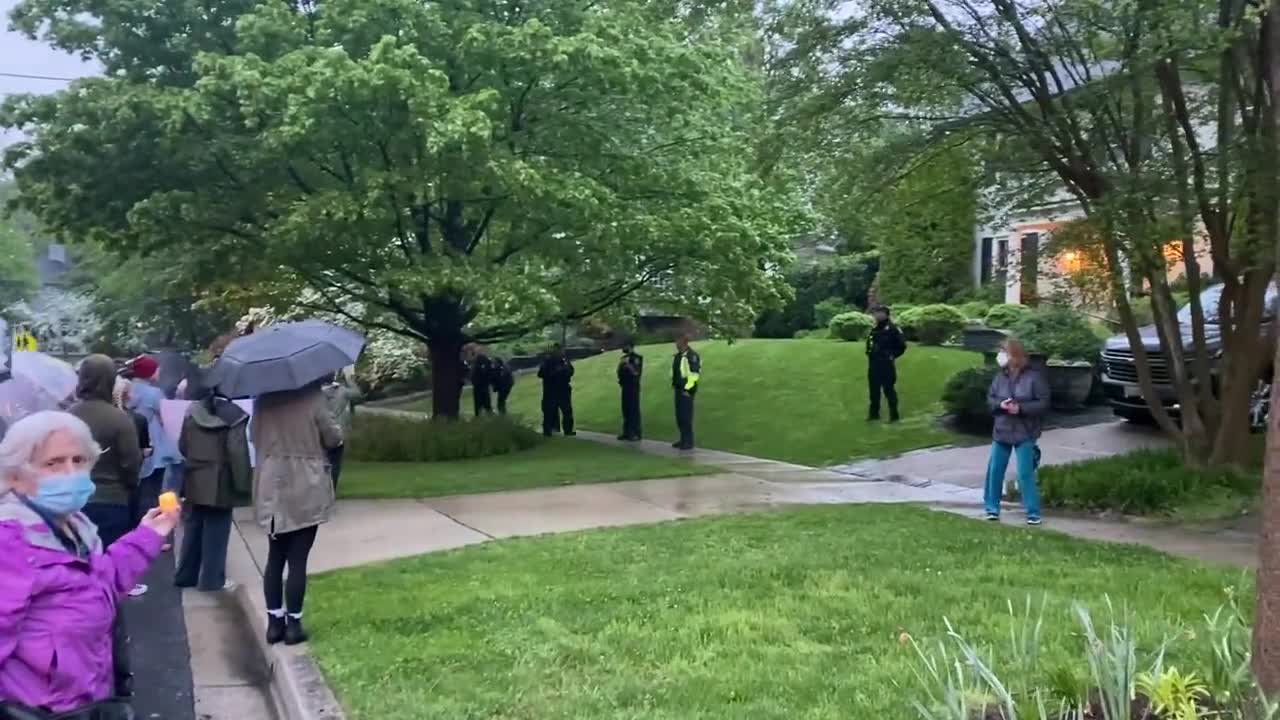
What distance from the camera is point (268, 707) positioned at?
19.9 ft

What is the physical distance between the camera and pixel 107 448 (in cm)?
760

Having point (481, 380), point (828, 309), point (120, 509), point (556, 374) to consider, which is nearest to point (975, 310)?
point (828, 309)

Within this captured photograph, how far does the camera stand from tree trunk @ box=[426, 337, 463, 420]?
1869 centimetres

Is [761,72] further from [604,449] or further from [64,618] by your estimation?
[64,618]

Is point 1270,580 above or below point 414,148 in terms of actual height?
below

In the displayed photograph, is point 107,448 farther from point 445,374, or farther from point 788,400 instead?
point 788,400

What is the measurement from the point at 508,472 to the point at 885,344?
5942 millimetres

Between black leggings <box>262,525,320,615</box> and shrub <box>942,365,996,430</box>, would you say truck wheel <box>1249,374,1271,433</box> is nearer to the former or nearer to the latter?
shrub <box>942,365,996,430</box>

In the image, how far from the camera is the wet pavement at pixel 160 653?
19.8 ft

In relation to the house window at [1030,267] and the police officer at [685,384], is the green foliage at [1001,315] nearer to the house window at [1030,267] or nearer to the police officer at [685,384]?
the police officer at [685,384]

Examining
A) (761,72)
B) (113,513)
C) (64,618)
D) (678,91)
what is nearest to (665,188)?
(678,91)

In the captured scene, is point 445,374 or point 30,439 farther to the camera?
point 445,374

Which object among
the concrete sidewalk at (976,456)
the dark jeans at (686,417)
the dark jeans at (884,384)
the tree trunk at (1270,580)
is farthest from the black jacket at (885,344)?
the tree trunk at (1270,580)

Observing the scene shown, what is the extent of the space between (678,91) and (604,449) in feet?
16.7
